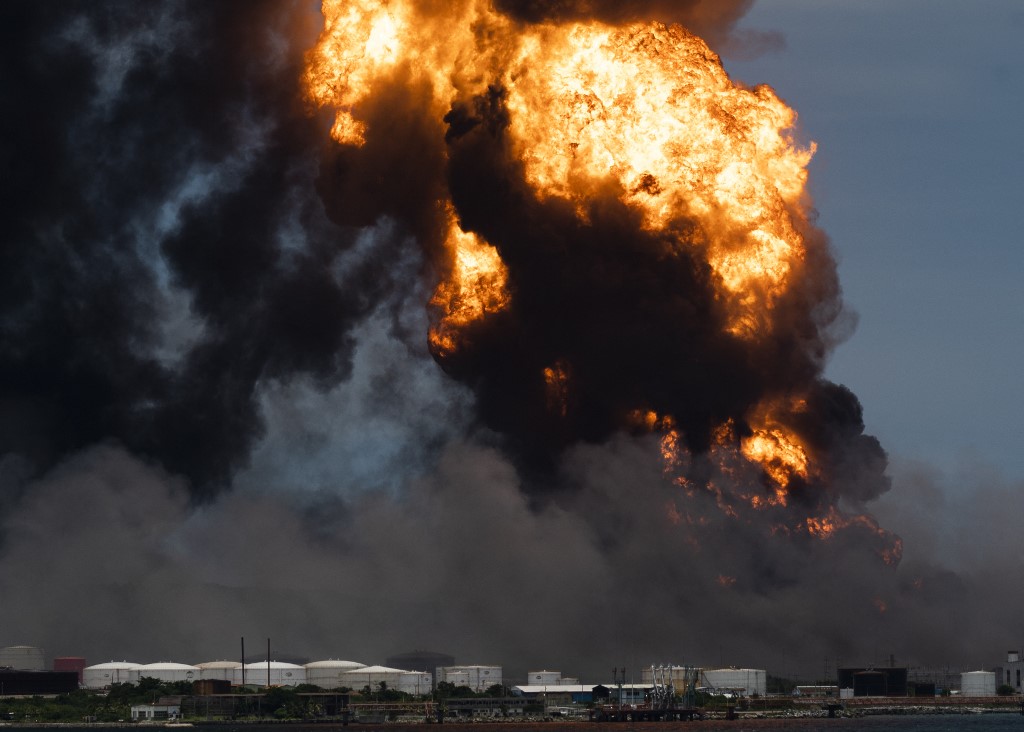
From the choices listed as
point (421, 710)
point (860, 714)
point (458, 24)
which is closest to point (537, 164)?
point (458, 24)

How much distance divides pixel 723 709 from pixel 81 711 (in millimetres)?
86037

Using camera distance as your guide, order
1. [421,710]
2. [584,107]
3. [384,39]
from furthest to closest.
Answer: [421,710]
[384,39]
[584,107]

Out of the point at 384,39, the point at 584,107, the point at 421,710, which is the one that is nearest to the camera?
the point at 584,107

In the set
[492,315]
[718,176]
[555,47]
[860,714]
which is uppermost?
[555,47]

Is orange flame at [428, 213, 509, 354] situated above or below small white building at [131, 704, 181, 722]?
above

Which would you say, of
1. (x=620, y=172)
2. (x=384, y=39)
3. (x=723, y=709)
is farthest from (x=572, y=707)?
(x=384, y=39)

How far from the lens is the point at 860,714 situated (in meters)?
198

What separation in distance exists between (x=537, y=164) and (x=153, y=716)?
9506 cm

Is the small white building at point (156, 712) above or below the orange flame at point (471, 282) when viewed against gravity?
below

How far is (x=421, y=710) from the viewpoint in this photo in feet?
621

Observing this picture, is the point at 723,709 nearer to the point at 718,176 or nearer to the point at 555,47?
the point at 718,176

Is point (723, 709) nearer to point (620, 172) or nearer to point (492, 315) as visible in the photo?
point (492, 315)

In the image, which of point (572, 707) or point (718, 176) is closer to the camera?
point (718, 176)

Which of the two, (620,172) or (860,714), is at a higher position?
(620,172)
